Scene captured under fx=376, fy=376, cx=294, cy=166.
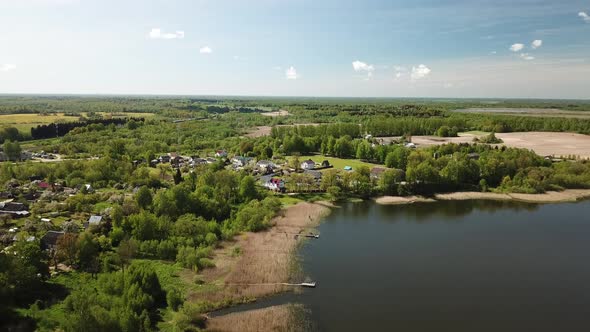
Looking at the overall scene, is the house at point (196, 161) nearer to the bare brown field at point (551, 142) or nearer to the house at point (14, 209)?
the house at point (14, 209)

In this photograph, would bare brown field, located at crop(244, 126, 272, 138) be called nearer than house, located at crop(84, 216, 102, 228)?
No

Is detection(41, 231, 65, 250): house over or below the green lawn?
below

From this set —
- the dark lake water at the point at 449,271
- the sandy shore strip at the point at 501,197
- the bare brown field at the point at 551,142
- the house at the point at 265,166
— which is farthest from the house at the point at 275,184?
the bare brown field at the point at 551,142

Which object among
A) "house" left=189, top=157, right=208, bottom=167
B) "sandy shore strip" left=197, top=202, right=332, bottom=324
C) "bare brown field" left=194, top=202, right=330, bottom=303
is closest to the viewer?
"sandy shore strip" left=197, top=202, right=332, bottom=324

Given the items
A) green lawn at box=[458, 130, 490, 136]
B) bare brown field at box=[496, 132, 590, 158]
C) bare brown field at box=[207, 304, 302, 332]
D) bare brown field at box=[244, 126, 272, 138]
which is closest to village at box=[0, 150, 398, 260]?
bare brown field at box=[207, 304, 302, 332]

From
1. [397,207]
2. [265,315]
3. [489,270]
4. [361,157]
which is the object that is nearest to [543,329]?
[489,270]

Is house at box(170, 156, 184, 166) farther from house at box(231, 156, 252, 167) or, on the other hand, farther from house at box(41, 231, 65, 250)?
house at box(41, 231, 65, 250)

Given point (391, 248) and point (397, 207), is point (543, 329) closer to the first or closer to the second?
point (391, 248)
